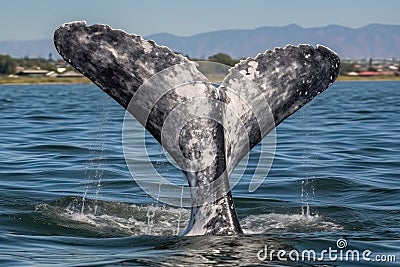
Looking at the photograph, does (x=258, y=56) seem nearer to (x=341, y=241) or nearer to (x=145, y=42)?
(x=145, y=42)

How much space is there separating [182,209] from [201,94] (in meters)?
2.74

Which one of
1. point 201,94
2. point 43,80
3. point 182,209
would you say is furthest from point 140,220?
point 43,80

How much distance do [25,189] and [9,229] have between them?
2.28 meters

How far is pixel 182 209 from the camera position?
775cm

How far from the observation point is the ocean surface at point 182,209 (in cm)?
534

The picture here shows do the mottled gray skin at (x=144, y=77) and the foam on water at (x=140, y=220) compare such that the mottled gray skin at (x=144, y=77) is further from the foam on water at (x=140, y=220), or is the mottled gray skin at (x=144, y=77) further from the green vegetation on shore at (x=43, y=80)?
the green vegetation on shore at (x=43, y=80)

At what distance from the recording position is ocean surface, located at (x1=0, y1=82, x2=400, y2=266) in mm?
5336

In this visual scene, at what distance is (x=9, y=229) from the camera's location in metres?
6.58

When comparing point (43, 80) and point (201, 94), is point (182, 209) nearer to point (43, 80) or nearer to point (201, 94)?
point (201, 94)

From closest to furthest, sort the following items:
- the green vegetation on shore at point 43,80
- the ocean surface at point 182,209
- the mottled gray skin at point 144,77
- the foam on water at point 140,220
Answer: the mottled gray skin at point 144,77 → the ocean surface at point 182,209 → the foam on water at point 140,220 → the green vegetation on shore at point 43,80

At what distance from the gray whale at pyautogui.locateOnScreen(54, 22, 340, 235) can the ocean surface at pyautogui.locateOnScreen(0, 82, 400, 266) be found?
1.23 ft

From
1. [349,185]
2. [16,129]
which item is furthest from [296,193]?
[16,129]

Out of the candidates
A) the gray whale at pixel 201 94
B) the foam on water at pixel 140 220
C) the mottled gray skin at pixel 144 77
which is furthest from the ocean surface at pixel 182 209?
the gray whale at pixel 201 94

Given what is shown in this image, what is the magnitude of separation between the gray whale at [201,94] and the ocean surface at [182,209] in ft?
1.23
